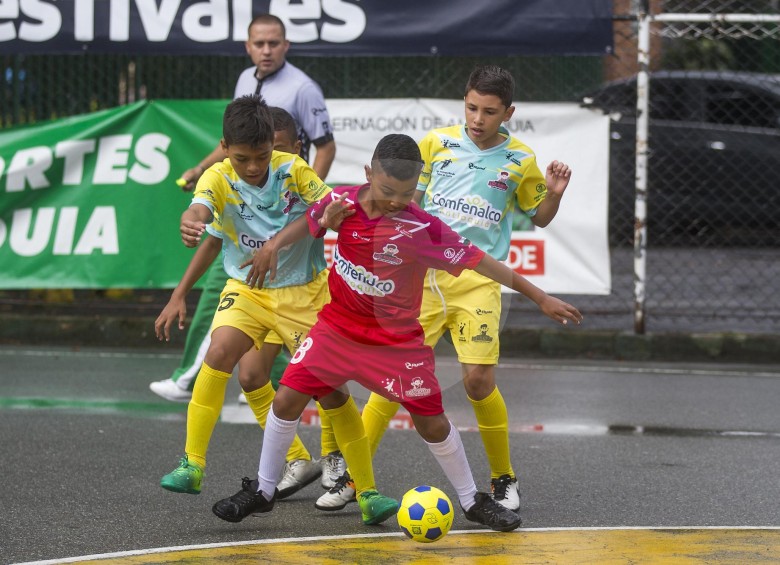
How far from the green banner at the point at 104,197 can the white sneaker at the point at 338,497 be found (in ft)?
17.7

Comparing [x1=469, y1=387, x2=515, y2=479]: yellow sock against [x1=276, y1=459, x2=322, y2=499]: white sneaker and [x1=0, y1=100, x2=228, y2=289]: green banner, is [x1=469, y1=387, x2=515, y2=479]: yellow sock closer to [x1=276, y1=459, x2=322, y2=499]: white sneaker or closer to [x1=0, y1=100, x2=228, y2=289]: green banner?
[x1=276, y1=459, x2=322, y2=499]: white sneaker

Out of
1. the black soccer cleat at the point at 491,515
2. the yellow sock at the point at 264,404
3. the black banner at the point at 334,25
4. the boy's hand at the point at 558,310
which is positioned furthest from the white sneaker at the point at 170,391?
the black banner at the point at 334,25

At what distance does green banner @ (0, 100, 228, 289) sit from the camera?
11.1 meters

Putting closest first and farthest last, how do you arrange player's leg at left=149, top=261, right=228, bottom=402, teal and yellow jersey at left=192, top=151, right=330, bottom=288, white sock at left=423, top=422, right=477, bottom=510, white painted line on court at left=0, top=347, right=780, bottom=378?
white sock at left=423, top=422, right=477, bottom=510
teal and yellow jersey at left=192, top=151, right=330, bottom=288
player's leg at left=149, top=261, right=228, bottom=402
white painted line on court at left=0, top=347, right=780, bottom=378

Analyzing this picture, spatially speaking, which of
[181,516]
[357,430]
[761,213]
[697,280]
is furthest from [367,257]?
[761,213]

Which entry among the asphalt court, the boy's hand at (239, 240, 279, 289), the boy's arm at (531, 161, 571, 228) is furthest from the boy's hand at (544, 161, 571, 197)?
the boy's hand at (239, 240, 279, 289)

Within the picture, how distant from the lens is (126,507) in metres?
5.92

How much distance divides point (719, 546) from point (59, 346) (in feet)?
23.8

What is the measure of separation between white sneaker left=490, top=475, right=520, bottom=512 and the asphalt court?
0.08 metres

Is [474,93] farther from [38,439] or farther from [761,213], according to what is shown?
[761,213]

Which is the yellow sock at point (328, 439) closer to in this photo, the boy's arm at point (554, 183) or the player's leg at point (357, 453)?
the player's leg at point (357, 453)

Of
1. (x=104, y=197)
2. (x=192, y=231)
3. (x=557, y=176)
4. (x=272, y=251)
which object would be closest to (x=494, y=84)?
(x=557, y=176)

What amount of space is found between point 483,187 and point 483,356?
766mm

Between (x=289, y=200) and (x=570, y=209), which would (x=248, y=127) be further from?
(x=570, y=209)
